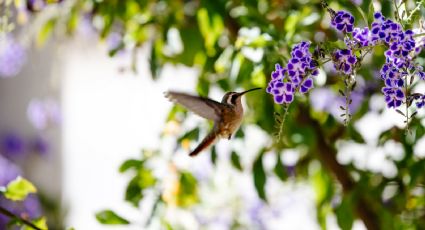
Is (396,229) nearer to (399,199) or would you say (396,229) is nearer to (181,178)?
(399,199)

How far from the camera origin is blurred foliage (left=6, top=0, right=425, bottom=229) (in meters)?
1.28

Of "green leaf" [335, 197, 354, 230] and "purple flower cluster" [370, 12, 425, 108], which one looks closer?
"purple flower cluster" [370, 12, 425, 108]

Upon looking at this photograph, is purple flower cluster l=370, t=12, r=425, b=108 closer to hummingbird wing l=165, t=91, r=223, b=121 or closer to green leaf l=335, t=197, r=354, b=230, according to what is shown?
hummingbird wing l=165, t=91, r=223, b=121

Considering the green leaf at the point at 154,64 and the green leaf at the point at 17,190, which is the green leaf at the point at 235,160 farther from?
the green leaf at the point at 17,190

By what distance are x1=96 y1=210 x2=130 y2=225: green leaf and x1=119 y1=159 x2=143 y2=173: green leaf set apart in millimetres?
219

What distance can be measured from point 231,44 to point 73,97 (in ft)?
7.52

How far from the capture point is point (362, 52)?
0.83 m

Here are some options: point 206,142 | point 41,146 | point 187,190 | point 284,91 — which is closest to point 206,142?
point 206,142

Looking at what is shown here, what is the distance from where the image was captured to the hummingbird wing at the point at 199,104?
822 mm

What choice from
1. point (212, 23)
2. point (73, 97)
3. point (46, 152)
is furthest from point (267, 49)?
point (46, 152)

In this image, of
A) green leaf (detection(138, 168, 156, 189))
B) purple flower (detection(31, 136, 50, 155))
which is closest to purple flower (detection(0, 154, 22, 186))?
purple flower (detection(31, 136, 50, 155))

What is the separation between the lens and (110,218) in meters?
1.17

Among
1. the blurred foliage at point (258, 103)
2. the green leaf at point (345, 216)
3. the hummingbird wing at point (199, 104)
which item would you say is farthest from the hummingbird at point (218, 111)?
the green leaf at point (345, 216)

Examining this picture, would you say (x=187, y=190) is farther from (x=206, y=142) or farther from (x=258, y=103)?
(x=206, y=142)
